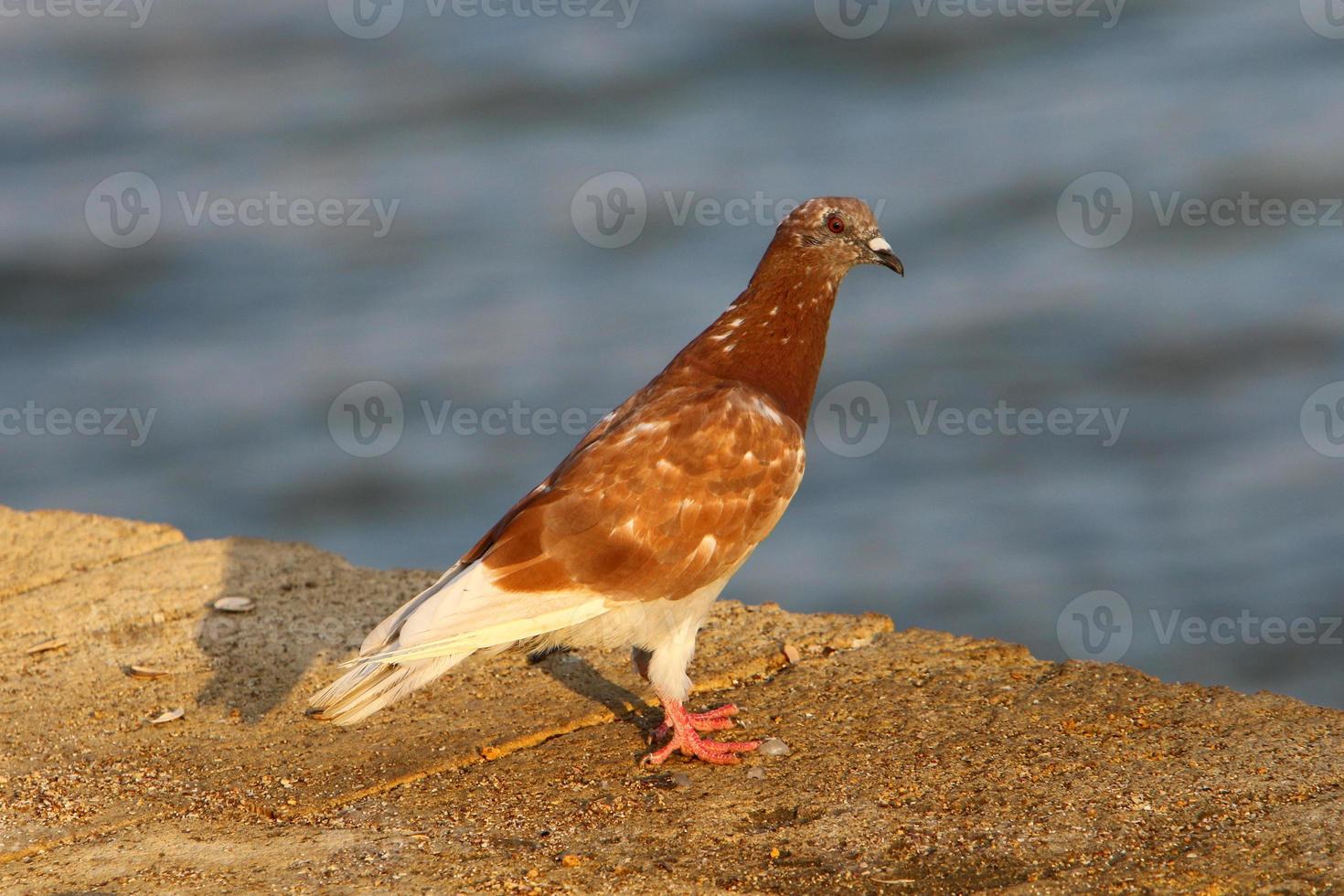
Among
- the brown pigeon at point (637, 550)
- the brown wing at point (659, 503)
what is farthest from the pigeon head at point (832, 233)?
the brown wing at point (659, 503)

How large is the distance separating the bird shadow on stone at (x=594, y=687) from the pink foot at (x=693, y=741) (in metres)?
0.27

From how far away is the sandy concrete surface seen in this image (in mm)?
4555

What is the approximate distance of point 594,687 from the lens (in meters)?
6.43

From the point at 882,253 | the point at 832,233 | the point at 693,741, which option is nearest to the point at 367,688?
the point at 693,741

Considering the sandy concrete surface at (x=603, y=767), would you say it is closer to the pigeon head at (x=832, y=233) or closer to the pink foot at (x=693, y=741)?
the pink foot at (x=693, y=741)

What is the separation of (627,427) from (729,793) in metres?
1.51

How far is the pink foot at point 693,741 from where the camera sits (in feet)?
18.3

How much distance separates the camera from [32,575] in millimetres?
7441

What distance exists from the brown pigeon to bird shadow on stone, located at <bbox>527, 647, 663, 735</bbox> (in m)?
0.20

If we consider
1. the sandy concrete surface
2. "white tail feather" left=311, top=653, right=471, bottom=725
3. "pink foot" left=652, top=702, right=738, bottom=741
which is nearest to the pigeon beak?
the sandy concrete surface

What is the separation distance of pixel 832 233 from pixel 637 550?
1.81 meters

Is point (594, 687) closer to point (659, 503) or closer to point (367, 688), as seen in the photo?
point (659, 503)

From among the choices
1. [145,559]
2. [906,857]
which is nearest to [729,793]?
[906,857]

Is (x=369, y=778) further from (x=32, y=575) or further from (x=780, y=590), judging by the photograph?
(x=780, y=590)
